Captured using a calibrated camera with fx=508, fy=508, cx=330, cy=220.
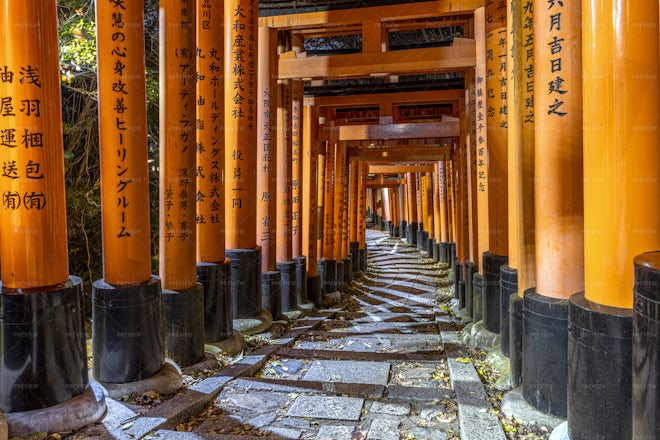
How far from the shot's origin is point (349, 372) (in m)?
4.75

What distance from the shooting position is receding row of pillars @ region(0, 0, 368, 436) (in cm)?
311

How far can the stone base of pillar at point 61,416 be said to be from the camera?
9.82ft

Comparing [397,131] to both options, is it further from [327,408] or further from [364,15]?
[327,408]

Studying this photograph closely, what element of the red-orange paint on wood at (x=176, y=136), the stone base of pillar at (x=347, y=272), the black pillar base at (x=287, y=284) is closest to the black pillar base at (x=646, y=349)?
the red-orange paint on wood at (x=176, y=136)

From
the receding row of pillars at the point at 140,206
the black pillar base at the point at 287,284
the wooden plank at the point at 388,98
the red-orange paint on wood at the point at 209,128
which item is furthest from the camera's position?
the wooden plank at the point at 388,98

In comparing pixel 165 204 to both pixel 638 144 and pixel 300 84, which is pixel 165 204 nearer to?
pixel 638 144

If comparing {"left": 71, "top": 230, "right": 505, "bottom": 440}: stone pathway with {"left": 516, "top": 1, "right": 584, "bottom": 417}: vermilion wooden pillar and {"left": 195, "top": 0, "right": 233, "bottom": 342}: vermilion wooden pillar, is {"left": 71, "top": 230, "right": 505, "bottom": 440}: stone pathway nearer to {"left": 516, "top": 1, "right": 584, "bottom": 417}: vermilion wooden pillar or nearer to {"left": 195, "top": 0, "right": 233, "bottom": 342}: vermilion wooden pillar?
{"left": 516, "top": 1, "right": 584, "bottom": 417}: vermilion wooden pillar

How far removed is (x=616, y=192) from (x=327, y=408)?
2.46 meters

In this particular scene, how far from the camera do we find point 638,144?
2465mm

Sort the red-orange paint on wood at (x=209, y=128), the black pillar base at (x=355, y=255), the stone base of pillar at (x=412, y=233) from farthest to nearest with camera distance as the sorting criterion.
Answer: the stone base of pillar at (x=412, y=233)
the black pillar base at (x=355, y=255)
the red-orange paint on wood at (x=209, y=128)

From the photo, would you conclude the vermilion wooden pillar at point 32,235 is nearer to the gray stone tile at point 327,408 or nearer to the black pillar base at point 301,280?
the gray stone tile at point 327,408

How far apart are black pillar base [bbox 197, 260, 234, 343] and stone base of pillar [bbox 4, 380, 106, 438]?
1.87m

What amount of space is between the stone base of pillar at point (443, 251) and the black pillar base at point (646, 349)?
573 inches

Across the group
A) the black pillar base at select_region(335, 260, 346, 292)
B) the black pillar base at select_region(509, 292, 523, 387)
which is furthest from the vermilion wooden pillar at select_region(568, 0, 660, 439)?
the black pillar base at select_region(335, 260, 346, 292)
